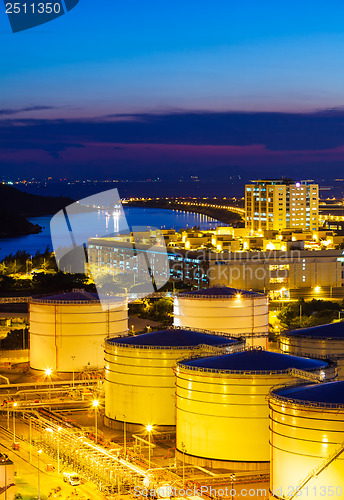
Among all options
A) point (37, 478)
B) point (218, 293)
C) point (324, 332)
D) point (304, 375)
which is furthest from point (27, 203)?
point (304, 375)

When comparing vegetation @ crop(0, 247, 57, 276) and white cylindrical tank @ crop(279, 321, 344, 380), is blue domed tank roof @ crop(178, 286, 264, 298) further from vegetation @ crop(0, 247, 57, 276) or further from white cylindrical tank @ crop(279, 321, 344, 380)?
vegetation @ crop(0, 247, 57, 276)

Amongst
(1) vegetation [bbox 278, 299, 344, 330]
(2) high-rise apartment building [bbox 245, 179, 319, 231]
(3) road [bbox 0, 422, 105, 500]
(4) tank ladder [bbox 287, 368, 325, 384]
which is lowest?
(3) road [bbox 0, 422, 105, 500]

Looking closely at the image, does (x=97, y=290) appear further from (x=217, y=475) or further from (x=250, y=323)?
(x=217, y=475)

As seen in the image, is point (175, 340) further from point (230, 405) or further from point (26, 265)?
point (26, 265)

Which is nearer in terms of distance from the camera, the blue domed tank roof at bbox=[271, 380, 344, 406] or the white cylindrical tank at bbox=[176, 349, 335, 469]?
the blue domed tank roof at bbox=[271, 380, 344, 406]

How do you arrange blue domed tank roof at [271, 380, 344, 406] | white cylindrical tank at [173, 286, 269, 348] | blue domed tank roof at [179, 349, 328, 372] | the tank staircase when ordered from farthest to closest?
white cylindrical tank at [173, 286, 269, 348], blue domed tank roof at [179, 349, 328, 372], blue domed tank roof at [271, 380, 344, 406], the tank staircase

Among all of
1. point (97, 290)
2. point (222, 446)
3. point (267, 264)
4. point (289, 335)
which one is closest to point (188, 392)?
point (222, 446)

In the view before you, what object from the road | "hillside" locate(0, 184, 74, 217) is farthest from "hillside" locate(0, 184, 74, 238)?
the road
